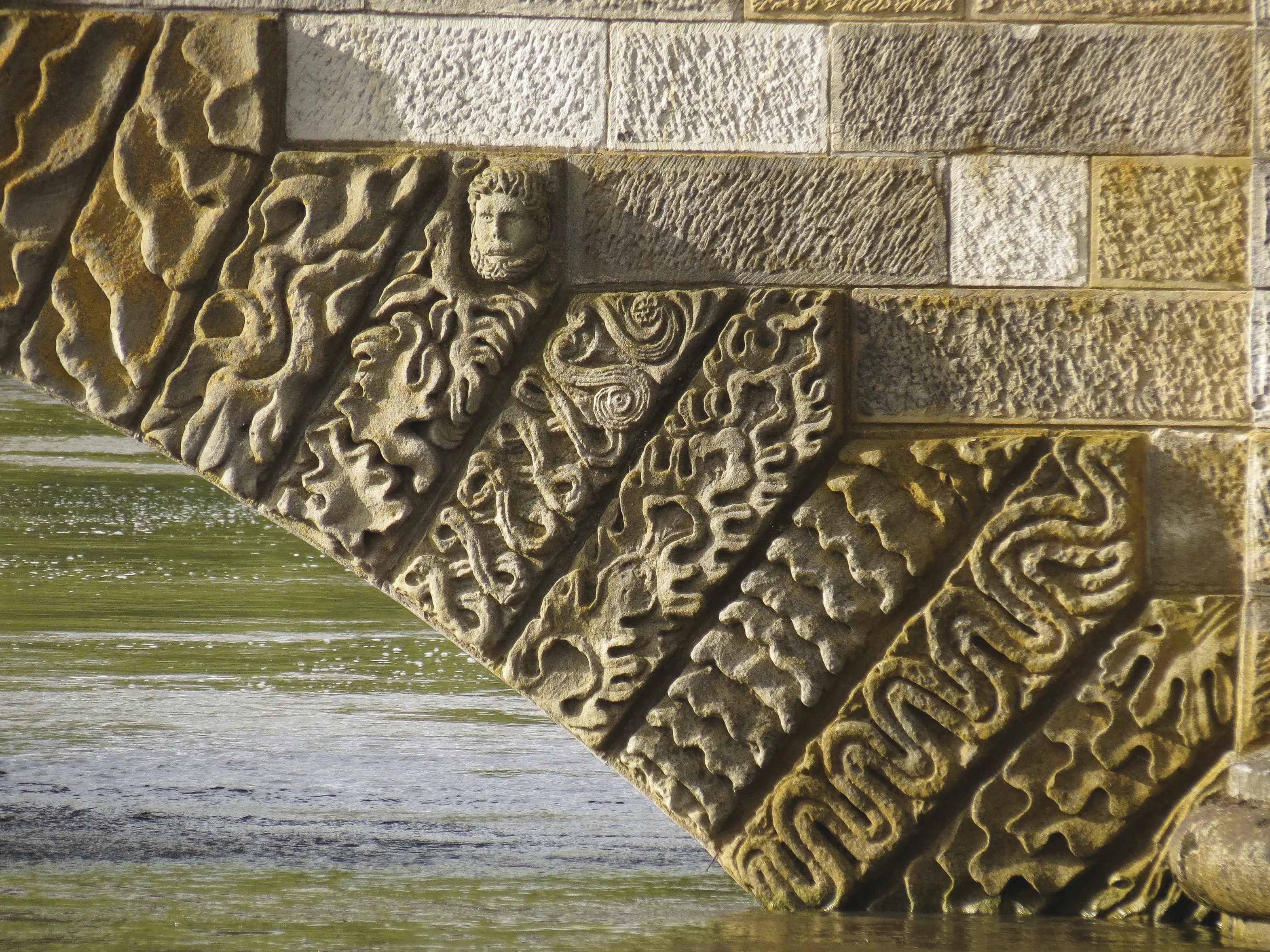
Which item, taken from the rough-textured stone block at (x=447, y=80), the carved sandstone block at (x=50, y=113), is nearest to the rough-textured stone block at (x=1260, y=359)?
the rough-textured stone block at (x=447, y=80)

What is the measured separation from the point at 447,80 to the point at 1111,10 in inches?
49.2

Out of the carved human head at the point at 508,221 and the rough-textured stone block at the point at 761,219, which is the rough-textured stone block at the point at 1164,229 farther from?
the carved human head at the point at 508,221

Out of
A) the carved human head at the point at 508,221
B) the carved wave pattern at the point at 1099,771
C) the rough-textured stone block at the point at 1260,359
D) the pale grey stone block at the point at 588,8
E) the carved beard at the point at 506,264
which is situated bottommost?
the carved wave pattern at the point at 1099,771

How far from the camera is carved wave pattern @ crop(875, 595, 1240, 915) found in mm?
→ 2316

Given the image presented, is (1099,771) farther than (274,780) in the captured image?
No

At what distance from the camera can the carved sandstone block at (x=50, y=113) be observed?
2398 millimetres

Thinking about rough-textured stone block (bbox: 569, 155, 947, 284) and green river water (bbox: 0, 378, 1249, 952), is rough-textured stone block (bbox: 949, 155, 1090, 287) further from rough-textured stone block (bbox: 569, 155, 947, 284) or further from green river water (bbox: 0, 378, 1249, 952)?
green river water (bbox: 0, 378, 1249, 952)

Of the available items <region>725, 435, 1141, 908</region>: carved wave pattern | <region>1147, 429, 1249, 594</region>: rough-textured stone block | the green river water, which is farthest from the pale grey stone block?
the green river water

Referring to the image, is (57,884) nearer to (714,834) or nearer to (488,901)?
(488,901)

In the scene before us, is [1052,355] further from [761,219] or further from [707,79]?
[707,79]

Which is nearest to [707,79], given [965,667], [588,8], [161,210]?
[588,8]

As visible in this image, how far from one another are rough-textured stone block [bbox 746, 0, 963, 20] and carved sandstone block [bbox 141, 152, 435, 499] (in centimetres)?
71

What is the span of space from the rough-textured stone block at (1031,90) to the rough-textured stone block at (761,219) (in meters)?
0.09

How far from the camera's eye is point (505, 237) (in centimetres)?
233
